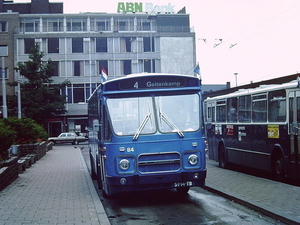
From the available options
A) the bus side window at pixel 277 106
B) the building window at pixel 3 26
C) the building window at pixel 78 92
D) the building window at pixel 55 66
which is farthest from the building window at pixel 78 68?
the bus side window at pixel 277 106

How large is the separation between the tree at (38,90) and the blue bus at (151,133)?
47.0 meters

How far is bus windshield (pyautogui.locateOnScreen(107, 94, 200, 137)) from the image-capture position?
405 inches

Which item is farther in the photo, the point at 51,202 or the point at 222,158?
the point at 222,158

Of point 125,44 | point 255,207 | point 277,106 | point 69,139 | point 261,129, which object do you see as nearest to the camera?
point 255,207

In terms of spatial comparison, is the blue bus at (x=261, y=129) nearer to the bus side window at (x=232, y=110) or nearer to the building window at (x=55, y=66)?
the bus side window at (x=232, y=110)

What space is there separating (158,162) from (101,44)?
5207cm

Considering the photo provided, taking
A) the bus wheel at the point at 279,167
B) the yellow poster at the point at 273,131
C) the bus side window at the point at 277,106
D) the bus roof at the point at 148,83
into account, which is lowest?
the bus wheel at the point at 279,167

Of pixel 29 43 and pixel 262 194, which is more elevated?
pixel 29 43

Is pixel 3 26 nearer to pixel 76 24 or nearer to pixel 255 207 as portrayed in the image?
pixel 76 24

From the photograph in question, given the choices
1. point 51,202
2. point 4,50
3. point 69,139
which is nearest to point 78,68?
point 4,50

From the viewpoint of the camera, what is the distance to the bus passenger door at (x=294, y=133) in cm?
1259

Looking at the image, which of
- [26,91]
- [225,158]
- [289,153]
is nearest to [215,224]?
[289,153]

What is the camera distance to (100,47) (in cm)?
6100

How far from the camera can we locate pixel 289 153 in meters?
13.1
